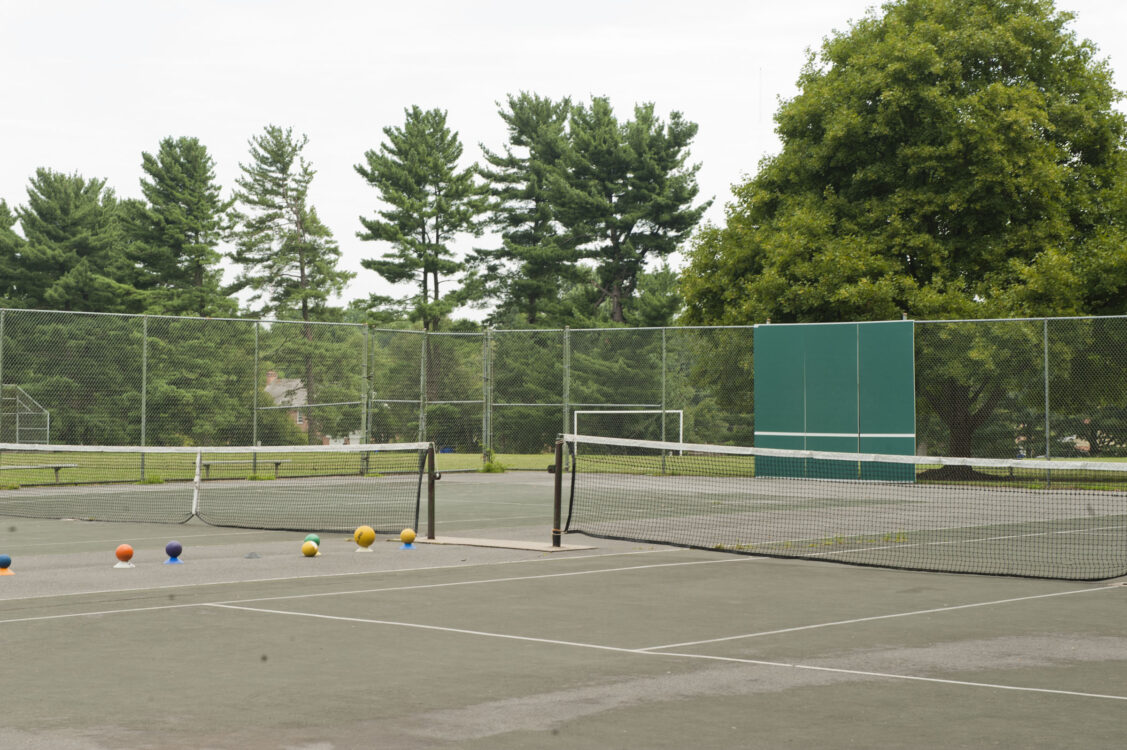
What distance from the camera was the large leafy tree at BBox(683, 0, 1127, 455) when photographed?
96.3 feet

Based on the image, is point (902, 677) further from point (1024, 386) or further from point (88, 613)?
point (1024, 386)

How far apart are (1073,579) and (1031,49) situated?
22283mm

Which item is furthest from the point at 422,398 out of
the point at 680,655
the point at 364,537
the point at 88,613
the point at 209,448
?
the point at 680,655

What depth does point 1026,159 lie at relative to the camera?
1174 inches

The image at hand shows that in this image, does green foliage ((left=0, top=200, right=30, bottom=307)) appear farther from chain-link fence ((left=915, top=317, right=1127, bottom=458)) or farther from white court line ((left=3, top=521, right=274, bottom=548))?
white court line ((left=3, top=521, right=274, bottom=548))

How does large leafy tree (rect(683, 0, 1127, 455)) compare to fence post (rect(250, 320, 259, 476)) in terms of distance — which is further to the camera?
large leafy tree (rect(683, 0, 1127, 455))

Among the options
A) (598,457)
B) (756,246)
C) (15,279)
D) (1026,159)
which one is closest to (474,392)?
(598,457)

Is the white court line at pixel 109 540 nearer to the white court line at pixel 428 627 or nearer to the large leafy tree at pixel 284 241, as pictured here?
the white court line at pixel 428 627

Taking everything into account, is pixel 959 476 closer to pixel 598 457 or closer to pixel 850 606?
pixel 598 457

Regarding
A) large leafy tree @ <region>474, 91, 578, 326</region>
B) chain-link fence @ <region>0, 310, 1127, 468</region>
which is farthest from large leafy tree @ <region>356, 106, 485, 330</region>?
chain-link fence @ <region>0, 310, 1127, 468</region>

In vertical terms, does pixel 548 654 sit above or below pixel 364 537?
below

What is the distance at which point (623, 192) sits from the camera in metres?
63.2

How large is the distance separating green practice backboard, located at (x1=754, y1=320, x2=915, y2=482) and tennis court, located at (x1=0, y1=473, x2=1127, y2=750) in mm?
13319

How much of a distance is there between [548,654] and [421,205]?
57.3m
